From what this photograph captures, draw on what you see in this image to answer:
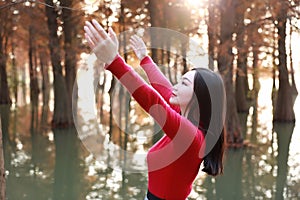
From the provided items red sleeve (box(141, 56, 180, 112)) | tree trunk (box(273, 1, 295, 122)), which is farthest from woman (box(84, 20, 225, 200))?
tree trunk (box(273, 1, 295, 122))

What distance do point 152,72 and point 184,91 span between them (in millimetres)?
421

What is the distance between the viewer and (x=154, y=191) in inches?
77.3

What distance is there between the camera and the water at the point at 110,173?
7.00 metres

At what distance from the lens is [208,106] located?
A: 1.95 metres

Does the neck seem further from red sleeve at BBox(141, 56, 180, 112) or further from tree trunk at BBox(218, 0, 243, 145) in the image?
tree trunk at BBox(218, 0, 243, 145)

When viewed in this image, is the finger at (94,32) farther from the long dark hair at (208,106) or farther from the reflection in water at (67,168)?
the reflection in water at (67,168)

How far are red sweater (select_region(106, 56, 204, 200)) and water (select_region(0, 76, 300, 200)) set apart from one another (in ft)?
12.4

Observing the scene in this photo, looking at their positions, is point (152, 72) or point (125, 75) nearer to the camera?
point (125, 75)

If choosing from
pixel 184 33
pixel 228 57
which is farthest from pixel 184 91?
pixel 228 57

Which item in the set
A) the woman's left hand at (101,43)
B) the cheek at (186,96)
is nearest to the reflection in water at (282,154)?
the cheek at (186,96)

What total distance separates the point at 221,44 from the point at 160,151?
9175 mm

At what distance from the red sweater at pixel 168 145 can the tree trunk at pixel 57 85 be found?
12131 mm

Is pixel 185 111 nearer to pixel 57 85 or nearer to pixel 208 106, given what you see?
pixel 208 106

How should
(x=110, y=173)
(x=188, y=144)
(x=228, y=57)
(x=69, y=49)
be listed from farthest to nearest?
(x=69, y=49)
(x=228, y=57)
(x=110, y=173)
(x=188, y=144)
